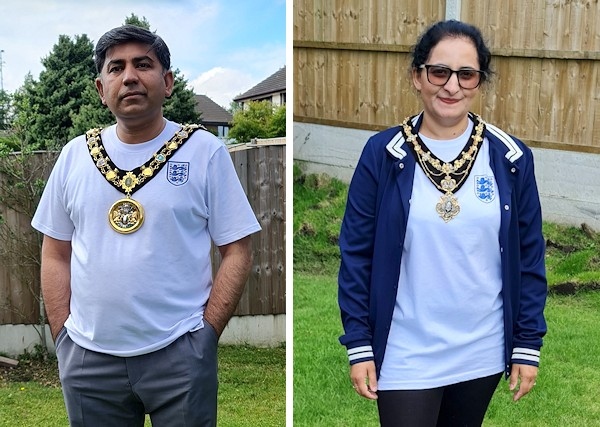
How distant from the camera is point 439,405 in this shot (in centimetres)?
169

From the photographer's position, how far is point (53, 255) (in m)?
1.92

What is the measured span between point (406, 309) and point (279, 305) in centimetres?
144

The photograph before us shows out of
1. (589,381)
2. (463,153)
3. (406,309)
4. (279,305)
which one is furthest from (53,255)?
(589,381)

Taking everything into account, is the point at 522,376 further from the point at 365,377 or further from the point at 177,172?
the point at 177,172

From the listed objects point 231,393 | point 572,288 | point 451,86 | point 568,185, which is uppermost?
point 451,86

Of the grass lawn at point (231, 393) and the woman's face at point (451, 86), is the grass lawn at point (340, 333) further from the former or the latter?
the woman's face at point (451, 86)

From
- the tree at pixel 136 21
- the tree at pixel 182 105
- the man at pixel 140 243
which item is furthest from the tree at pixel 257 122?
the man at pixel 140 243

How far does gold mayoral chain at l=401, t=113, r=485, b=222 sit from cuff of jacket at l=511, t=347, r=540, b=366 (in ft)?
1.15

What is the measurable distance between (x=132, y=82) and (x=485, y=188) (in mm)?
838

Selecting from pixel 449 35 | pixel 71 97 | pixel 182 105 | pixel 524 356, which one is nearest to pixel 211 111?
pixel 182 105

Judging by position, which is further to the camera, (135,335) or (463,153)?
(135,335)

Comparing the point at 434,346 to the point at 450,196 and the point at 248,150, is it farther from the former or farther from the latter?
the point at 248,150

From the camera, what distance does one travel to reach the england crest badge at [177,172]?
1.81 meters

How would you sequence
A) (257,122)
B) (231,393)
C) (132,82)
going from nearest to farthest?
1. (132,82)
2. (257,122)
3. (231,393)
